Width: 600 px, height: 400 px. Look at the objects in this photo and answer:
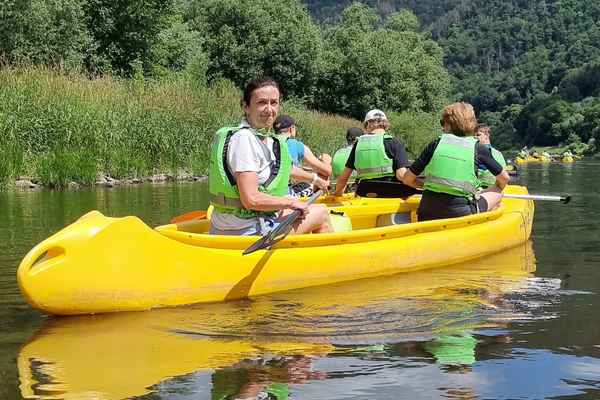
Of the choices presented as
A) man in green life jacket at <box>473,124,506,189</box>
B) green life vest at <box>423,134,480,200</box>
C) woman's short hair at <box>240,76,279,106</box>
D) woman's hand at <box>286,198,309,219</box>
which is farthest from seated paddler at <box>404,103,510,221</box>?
woman's short hair at <box>240,76,279,106</box>

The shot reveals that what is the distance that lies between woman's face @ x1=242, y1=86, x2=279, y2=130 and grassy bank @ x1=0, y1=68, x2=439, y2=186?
856 centimetres

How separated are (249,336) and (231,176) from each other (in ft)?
4.02

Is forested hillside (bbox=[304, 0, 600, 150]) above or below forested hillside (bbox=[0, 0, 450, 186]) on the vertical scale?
above

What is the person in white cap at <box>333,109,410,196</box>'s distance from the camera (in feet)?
24.5

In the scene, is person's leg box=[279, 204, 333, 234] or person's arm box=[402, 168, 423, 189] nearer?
person's leg box=[279, 204, 333, 234]

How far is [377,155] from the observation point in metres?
7.60

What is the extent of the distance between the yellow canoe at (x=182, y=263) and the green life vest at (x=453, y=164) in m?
0.44

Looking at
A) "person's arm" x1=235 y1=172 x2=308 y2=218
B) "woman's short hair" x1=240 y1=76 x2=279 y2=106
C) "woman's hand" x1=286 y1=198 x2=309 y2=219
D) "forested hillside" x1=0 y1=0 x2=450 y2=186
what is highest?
"forested hillside" x1=0 y1=0 x2=450 y2=186

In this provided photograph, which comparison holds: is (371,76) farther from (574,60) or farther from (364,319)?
(574,60)

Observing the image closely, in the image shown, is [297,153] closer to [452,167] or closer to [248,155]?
[452,167]

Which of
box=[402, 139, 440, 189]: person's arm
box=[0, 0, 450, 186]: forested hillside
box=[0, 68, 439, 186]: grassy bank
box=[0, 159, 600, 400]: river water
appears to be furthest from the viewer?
box=[0, 0, 450, 186]: forested hillside

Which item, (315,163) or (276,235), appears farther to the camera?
(315,163)

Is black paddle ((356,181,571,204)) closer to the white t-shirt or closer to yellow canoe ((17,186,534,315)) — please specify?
yellow canoe ((17,186,534,315))

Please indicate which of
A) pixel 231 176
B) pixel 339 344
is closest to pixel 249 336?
pixel 339 344
